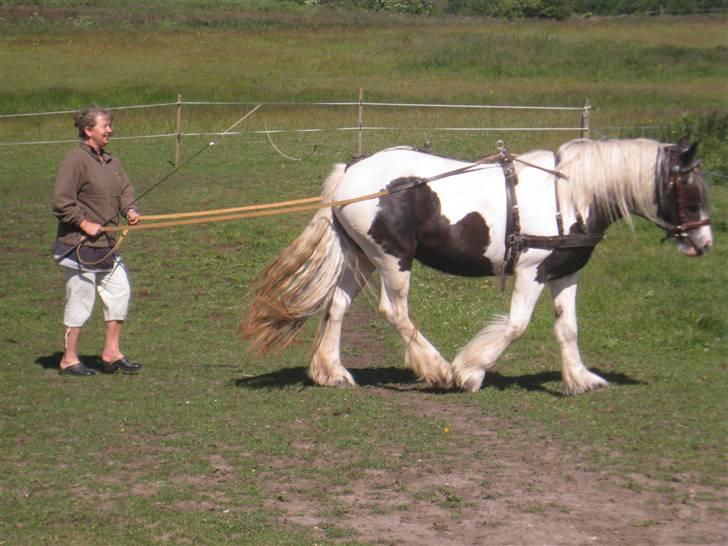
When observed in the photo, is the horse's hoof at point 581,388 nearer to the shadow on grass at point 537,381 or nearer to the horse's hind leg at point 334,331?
the shadow on grass at point 537,381

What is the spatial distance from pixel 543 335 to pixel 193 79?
23.9 m

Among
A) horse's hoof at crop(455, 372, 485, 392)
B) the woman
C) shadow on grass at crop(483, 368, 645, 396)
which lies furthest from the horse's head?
Answer: the woman

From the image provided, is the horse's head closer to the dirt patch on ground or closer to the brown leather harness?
the brown leather harness

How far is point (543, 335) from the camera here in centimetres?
1037

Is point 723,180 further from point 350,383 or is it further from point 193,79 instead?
point 193,79

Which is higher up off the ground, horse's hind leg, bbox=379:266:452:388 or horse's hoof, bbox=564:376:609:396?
horse's hind leg, bbox=379:266:452:388

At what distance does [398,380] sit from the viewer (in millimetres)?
8844

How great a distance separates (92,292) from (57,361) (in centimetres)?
111

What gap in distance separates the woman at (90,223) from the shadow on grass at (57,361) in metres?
0.41

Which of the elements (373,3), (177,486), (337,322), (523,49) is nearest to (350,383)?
(337,322)

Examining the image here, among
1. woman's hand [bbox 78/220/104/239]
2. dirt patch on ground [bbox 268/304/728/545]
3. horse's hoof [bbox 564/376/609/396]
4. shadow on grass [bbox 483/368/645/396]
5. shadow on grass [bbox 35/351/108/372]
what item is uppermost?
woman's hand [bbox 78/220/104/239]

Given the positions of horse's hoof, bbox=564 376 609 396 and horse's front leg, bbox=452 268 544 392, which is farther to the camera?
horse's hoof, bbox=564 376 609 396

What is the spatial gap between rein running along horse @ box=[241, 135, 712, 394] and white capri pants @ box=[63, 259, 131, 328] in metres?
1.08

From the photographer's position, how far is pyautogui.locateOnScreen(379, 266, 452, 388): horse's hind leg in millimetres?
8219
